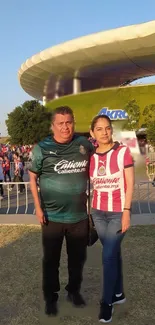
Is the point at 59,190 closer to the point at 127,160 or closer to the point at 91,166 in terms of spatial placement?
the point at 91,166

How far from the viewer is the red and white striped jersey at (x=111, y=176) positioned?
310 centimetres

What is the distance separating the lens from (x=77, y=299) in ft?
11.5

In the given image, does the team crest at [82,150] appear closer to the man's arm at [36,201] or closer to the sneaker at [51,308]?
the man's arm at [36,201]

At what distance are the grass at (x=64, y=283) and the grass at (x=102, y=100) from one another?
36.1m

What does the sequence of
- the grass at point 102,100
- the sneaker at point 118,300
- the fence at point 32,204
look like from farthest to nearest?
1. the grass at point 102,100
2. the fence at point 32,204
3. the sneaker at point 118,300

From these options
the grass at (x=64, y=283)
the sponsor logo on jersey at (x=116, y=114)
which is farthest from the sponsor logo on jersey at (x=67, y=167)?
the sponsor logo on jersey at (x=116, y=114)

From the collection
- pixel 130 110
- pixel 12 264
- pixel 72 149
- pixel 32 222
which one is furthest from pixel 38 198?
pixel 130 110

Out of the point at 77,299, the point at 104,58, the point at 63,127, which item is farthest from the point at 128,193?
the point at 104,58

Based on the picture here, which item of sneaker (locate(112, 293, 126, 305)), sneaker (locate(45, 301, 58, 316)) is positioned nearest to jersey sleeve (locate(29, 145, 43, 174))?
sneaker (locate(45, 301, 58, 316))

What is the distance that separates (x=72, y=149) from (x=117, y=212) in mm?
645

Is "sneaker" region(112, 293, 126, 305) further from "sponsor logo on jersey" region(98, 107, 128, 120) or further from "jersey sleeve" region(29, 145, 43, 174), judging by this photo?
"sponsor logo on jersey" region(98, 107, 128, 120)

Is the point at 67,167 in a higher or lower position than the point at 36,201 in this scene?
higher

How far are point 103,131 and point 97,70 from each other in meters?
45.2

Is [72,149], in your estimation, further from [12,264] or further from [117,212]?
[12,264]
